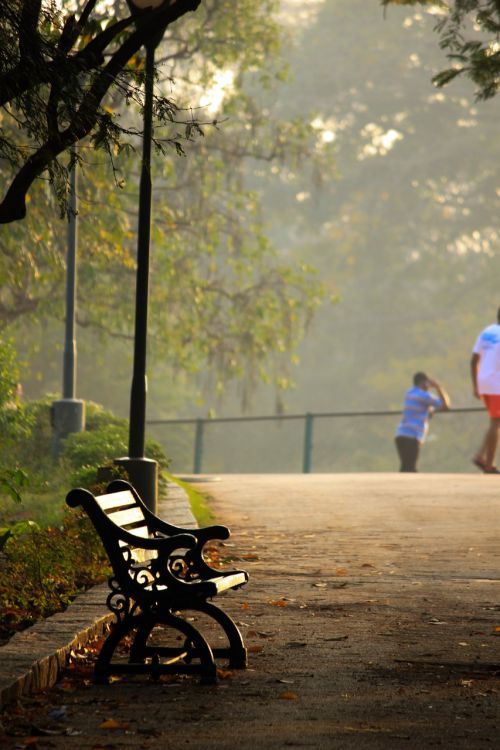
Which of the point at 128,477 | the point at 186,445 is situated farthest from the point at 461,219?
the point at 128,477

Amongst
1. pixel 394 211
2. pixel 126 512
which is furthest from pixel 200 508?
pixel 394 211

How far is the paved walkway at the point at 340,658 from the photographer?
5.73 meters

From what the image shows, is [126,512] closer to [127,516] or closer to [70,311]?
[127,516]

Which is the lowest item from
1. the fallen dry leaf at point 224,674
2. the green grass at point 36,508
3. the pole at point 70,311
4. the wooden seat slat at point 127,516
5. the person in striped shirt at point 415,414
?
the fallen dry leaf at point 224,674

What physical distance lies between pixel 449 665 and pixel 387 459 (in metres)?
52.5

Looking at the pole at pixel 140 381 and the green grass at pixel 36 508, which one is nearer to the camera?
the pole at pixel 140 381

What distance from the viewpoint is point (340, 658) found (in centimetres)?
723

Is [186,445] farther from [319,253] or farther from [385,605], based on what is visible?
[385,605]

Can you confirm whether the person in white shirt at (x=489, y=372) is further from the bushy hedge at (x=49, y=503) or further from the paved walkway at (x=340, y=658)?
the paved walkway at (x=340, y=658)

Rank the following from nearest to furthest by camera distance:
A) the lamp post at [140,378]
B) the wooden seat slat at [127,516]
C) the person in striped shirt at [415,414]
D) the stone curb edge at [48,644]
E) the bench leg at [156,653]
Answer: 1. the stone curb edge at [48,644]
2. the bench leg at [156,653]
3. the wooden seat slat at [127,516]
4. the lamp post at [140,378]
5. the person in striped shirt at [415,414]

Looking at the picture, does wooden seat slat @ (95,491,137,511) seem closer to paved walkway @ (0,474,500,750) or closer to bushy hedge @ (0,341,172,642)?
bushy hedge @ (0,341,172,642)

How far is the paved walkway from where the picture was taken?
18.8 ft

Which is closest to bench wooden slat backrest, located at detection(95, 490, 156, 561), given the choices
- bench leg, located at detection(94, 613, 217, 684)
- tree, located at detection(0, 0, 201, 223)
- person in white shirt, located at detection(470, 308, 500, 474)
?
bench leg, located at detection(94, 613, 217, 684)

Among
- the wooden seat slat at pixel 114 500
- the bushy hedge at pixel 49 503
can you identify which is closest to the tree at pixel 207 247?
the bushy hedge at pixel 49 503
